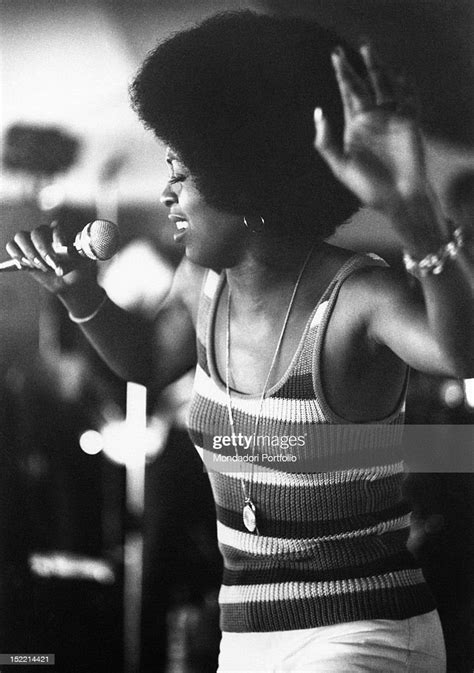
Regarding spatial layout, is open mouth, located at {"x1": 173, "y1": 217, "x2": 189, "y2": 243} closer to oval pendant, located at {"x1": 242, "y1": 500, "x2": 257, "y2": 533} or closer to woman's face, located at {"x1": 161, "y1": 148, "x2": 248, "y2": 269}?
woman's face, located at {"x1": 161, "y1": 148, "x2": 248, "y2": 269}

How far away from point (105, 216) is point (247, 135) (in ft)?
1.16

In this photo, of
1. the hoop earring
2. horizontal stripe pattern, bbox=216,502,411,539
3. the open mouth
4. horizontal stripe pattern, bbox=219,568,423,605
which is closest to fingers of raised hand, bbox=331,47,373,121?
the hoop earring

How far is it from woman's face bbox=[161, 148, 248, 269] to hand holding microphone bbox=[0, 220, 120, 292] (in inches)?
5.6

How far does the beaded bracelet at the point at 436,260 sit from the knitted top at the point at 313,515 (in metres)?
0.14

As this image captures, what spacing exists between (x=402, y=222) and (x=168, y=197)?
502mm

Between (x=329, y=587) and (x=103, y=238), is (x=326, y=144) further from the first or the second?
Result: (x=329, y=587)

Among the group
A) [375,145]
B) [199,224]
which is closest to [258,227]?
[199,224]

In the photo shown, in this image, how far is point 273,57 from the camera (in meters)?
1.58

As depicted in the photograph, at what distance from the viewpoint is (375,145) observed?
1.42 metres

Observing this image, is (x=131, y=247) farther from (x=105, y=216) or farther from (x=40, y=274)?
(x=40, y=274)

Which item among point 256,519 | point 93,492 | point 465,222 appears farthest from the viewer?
point 93,492

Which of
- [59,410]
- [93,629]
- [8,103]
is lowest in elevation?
[93,629]

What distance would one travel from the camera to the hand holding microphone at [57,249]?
64.9 inches

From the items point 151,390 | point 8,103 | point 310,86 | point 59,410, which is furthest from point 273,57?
point 59,410
